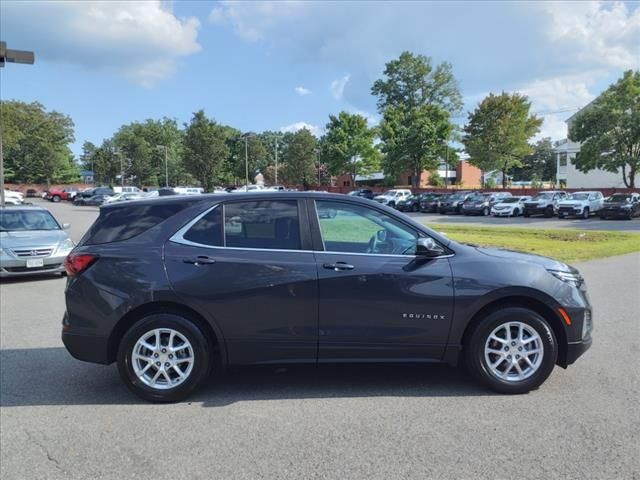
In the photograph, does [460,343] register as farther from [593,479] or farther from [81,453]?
[81,453]

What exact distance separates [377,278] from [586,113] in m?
39.2

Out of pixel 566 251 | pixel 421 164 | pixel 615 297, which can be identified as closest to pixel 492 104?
pixel 421 164

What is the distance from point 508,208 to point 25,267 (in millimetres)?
32583

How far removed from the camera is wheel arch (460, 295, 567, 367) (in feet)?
14.6

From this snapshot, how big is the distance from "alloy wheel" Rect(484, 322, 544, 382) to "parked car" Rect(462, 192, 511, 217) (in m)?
36.3

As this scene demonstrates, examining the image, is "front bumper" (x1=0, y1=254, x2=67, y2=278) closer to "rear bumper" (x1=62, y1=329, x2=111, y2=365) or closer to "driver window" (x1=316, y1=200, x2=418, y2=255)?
"rear bumper" (x1=62, y1=329, x2=111, y2=365)

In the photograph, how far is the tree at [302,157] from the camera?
7962cm

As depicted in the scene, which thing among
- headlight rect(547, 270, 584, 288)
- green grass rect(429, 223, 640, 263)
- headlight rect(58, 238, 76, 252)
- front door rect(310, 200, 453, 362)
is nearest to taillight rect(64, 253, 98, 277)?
front door rect(310, 200, 453, 362)

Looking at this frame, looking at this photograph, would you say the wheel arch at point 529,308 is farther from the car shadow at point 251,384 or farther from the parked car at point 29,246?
the parked car at point 29,246

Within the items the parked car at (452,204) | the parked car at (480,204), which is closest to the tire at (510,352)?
the parked car at (480,204)

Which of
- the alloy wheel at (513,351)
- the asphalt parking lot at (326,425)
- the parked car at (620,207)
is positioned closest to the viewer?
the asphalt parking lot at (326,425)

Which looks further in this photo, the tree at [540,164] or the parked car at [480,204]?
the tree at [540,164]

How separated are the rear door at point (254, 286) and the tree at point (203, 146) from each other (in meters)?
57.8

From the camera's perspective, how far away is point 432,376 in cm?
490
